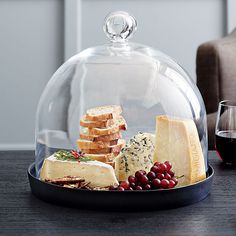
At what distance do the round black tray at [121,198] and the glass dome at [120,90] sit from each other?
0.15 meters

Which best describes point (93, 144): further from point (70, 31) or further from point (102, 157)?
point (70, 31)

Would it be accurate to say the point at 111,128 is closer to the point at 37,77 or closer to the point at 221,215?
the point at 221,215

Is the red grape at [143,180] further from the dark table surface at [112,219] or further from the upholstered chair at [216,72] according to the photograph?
the upholstered chair at [216,72]

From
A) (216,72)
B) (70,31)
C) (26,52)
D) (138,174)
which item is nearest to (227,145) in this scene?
(138,174)

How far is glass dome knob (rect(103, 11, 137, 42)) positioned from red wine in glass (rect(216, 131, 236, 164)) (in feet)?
1.16

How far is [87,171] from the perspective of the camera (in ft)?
3.84

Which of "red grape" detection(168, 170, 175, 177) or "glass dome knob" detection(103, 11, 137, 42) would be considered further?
"glass dome knob" detection(103, 11, 137, 42)

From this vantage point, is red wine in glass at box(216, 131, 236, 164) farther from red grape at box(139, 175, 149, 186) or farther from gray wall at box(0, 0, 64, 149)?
gray wall at box(0, 0, 64, 149)

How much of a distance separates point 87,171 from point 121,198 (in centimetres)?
10

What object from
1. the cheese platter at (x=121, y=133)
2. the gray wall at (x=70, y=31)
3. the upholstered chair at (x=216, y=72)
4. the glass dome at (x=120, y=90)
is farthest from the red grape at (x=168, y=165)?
the gray wall at (x=70, y=31)

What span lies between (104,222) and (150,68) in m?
0.37

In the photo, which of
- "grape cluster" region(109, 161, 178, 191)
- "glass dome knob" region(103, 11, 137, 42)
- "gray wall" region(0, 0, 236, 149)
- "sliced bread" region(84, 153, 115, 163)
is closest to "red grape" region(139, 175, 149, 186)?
"grape cluster" region(109, 161, 178, 191)

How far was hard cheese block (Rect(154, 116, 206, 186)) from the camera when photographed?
1207mm

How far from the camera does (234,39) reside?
2.65 m
